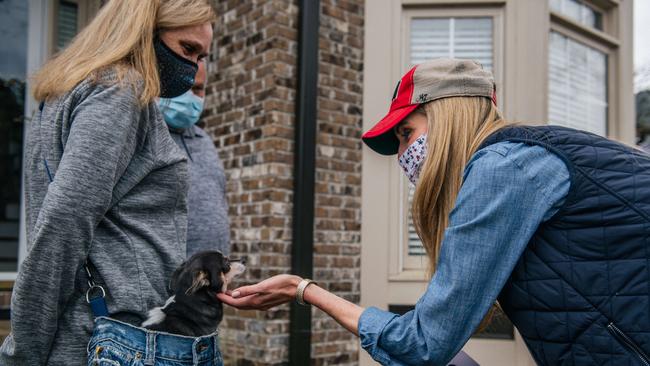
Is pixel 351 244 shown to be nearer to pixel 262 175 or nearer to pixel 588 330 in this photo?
pixel 262 175

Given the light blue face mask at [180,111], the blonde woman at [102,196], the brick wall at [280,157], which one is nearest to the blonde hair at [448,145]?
the blonde woman at [102,196]

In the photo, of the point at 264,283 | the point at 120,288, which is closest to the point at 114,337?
the point at 120,288

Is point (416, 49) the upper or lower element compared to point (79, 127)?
upper

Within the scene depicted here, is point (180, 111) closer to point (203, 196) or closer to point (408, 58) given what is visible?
point (203, 196)

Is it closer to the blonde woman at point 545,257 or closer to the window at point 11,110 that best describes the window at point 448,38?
the window at point 11,110

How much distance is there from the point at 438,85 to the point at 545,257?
65cm

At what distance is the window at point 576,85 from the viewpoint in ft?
20.6

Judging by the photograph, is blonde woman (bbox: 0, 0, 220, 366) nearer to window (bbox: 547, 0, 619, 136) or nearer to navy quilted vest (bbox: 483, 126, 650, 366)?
navy quilted vest (bbox: 483, 126, 650, 366)

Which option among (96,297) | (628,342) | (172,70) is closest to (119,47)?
(172,70)

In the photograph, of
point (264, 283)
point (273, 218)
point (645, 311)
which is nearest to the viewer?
point (645, 311)

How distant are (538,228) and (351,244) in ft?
12.4

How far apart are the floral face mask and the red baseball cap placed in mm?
93

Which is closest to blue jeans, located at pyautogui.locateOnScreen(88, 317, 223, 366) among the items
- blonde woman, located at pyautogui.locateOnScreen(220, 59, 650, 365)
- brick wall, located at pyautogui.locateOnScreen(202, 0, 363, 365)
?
blonde woman, located at pyautogui.locateOnScreen(220, 59, 650, 365)

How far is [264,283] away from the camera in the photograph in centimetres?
218
